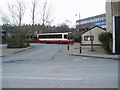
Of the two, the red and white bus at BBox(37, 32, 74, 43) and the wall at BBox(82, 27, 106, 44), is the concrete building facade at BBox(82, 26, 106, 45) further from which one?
the red and white bus at BBox(37, 32, 74, 43)

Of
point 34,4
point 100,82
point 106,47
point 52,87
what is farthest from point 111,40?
point 34,4

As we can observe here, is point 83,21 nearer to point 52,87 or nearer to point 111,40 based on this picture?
point 111,40

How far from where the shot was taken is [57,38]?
39.2 m

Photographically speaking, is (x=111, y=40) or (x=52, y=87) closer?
(x=52, y=87)

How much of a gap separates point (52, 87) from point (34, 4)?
143ft

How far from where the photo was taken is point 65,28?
61.4 metres

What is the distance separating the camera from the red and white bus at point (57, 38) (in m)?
37.6

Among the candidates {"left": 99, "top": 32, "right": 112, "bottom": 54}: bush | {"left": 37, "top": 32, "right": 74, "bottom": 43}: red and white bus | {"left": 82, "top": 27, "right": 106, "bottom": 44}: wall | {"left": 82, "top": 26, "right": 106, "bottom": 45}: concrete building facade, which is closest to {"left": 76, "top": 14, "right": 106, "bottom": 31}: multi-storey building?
{"left": 37, "top": 32, "right": 74, "bottom": 43}: red and white bus

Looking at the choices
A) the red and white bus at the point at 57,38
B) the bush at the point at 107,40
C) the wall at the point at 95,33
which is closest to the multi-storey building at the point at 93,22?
the red and white bus at the point at 57,38

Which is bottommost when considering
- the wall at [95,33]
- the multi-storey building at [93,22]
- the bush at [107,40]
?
the bush at [107,40]

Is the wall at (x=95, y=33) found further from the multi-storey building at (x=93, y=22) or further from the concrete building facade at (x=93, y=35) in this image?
the multi-storey building at (x=93, y=22)

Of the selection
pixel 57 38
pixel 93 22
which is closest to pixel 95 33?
pixel 57 38

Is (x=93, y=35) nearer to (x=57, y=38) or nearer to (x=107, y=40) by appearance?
(x=57, y=38)

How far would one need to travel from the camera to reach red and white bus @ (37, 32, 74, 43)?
3758 cm
